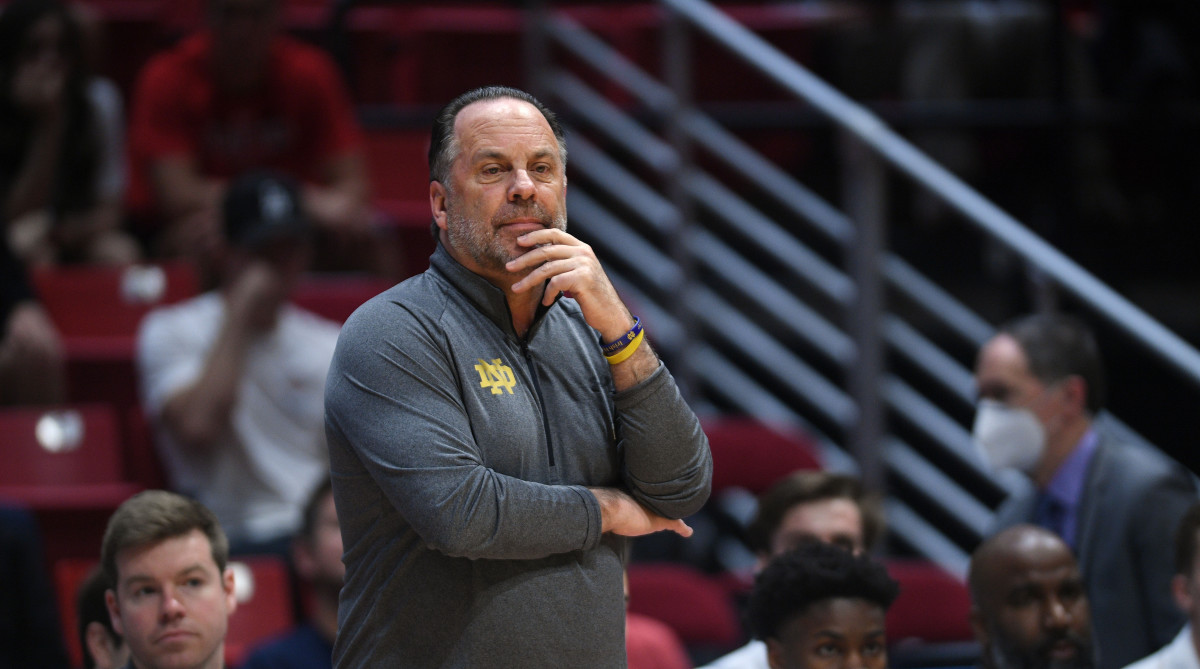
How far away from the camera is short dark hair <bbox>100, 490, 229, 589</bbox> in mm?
2561

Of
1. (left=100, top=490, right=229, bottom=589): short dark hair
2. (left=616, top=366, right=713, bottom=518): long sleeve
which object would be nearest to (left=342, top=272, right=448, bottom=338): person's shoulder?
(left=616, top=366, right=713, bottom=518): long sleeve

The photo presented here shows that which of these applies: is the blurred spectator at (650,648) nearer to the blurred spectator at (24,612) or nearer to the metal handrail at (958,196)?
the blurred spectator at (24,612)

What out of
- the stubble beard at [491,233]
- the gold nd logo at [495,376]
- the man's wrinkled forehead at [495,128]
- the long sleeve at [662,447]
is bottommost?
the long sleeve at [662,447]

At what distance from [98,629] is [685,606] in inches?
70.1

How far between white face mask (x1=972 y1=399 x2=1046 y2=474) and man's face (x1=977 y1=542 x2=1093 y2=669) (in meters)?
A: 0.66

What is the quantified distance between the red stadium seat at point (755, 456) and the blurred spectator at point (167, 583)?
217 cm

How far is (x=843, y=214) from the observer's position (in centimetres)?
610

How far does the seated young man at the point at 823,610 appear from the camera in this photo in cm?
281

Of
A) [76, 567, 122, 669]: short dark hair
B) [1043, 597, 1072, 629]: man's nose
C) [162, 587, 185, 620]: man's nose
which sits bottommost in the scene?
[1043, 597, 1072, 629]: man's nose

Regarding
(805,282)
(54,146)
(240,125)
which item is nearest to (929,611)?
(805,282)

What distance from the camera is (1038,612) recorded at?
3057mm

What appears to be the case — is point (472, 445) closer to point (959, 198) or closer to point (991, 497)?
point (959, 198)

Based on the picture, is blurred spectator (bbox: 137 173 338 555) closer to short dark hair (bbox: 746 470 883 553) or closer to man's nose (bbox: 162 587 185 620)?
short dark hair (bbox: 746 470 883 553)

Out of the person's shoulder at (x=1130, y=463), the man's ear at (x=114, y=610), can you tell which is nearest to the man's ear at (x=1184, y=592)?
the person's shoulder at (x=1130, y=463)
